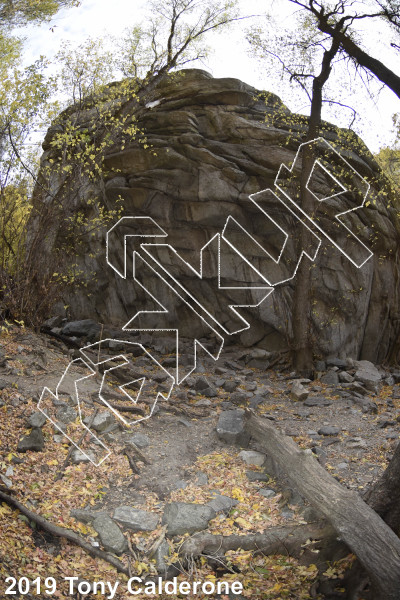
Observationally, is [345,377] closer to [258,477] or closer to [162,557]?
[258,477]

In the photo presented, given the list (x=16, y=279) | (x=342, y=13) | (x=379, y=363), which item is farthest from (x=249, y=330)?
(x=342, y=13)

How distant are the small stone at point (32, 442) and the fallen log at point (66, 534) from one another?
3.56ft

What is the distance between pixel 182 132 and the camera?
47.2 feet

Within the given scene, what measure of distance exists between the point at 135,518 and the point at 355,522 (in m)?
2.21

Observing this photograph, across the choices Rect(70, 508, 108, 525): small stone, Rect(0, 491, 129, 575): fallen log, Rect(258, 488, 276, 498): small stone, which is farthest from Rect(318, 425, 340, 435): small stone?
Rect(0, 491, 129, 575): fallen log

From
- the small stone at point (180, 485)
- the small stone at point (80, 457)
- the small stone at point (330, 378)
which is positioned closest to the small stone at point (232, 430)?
the small stone at point (180, 485)

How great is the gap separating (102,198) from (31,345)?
6915 mm

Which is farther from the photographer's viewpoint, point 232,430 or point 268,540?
point 232,430

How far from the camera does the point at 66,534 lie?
496cm

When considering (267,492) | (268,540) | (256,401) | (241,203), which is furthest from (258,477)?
(241,203)

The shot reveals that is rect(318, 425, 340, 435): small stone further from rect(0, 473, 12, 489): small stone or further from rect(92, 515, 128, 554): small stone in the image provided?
rect(0, 473, 12, 489): small stone

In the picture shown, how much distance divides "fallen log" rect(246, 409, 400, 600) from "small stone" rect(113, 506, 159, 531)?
1637mm

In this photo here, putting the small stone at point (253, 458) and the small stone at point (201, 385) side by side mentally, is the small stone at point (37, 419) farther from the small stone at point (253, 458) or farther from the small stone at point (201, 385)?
the small stone at point (201, 385)

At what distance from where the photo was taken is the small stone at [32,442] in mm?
6262
